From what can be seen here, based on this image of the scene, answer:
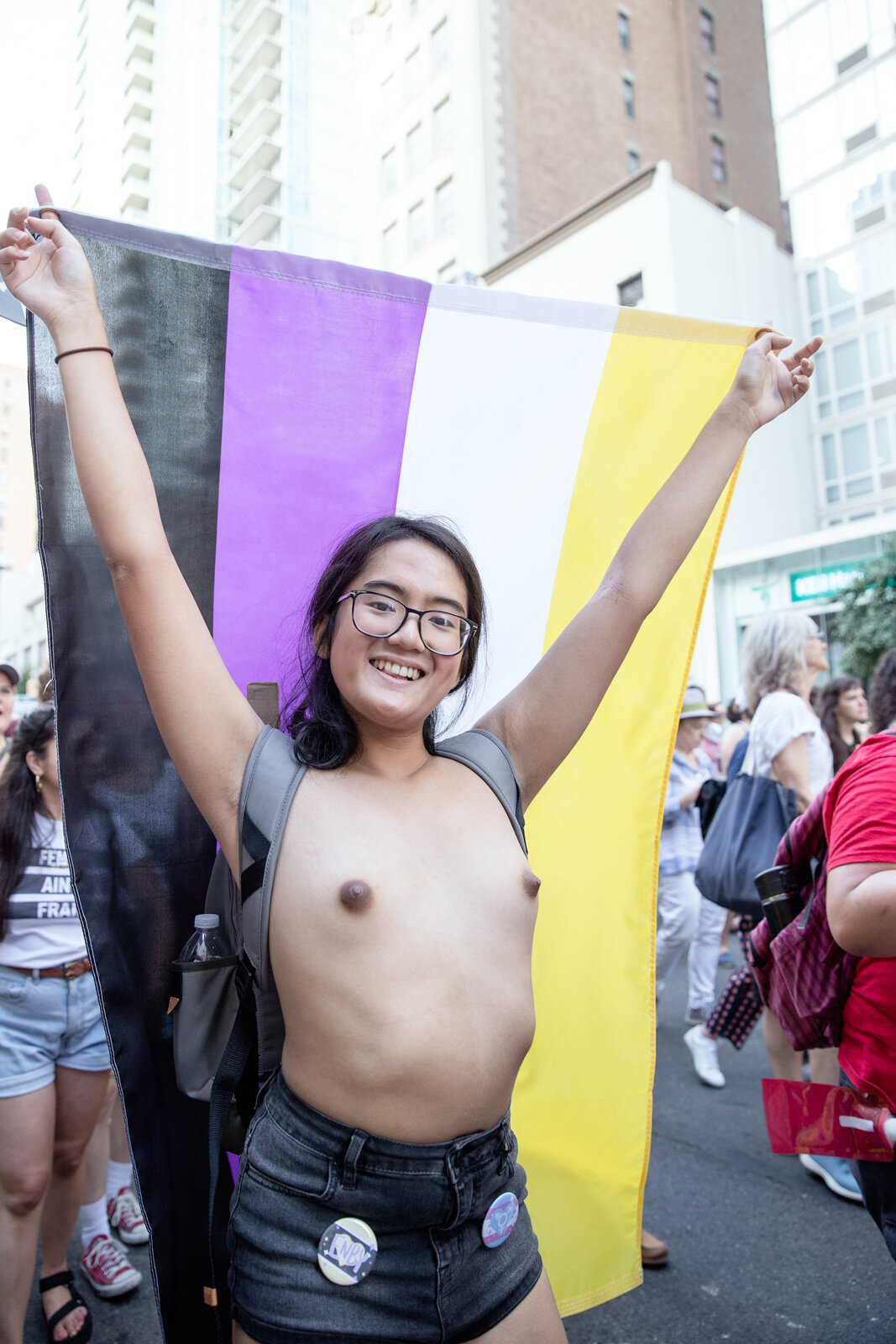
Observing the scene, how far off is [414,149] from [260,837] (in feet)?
117

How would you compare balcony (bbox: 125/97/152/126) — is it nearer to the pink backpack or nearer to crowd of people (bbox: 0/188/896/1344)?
crowd of people (bbox: 0/188/896/1344)

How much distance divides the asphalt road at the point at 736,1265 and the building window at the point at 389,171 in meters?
34.7

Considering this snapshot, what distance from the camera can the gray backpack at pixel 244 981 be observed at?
1407 millimetres

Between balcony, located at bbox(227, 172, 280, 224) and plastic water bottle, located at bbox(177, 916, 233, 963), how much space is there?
47429mm

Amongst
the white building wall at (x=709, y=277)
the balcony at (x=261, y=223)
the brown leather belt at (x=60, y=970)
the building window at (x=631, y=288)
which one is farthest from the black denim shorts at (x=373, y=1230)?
the balcony at (x=261, y=223)

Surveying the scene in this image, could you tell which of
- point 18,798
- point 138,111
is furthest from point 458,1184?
point 138,111

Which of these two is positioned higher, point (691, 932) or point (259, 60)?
point (259, 60)

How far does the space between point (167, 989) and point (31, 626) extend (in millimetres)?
46337

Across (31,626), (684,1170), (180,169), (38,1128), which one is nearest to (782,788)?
(684,1170)

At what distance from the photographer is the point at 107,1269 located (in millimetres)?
2836

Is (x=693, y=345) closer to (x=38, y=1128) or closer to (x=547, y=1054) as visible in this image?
(x=547, y=1054)

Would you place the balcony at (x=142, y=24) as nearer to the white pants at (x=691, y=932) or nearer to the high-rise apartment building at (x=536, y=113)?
the high-rise apartment building at (x=536, y=113)

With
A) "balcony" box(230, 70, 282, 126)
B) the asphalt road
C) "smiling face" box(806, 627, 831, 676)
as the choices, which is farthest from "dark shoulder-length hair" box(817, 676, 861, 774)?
"balcony" box(230, 70, 282, 126)

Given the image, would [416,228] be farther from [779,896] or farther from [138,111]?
[779,896]
